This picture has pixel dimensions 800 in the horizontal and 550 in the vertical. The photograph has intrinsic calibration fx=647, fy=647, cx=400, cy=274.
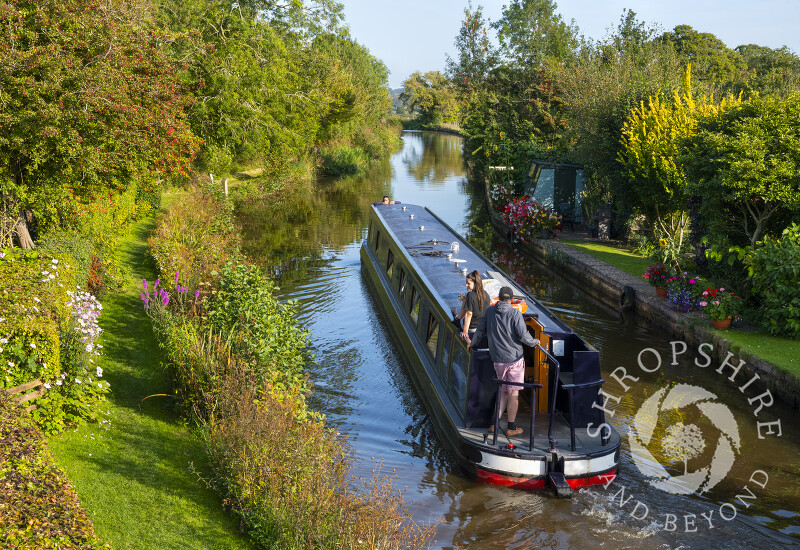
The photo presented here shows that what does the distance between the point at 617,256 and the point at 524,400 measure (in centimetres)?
1039

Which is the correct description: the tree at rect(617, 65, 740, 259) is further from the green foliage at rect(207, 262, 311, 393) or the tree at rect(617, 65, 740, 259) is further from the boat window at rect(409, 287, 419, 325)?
the green foliage at rect(207, 262, 311, 393)

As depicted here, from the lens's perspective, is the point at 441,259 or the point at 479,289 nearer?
the point at 479,289

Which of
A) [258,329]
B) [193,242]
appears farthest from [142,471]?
[193,242]

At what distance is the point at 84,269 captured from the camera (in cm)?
1020

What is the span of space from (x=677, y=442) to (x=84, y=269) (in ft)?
29.8

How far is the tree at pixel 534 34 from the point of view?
37531mm

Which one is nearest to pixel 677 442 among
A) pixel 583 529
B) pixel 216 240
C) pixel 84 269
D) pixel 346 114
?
pixel 583 529

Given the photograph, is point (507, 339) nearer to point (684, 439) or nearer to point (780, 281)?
point (684, 439)

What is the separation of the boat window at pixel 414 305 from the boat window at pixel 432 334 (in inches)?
32.2

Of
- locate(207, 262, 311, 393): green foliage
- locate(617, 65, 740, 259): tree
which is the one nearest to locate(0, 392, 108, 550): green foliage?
locate(207, 262, 311, 393): green foliage

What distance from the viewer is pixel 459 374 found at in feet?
26.4

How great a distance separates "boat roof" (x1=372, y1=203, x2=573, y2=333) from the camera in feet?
29.9

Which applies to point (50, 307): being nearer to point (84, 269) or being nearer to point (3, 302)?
point (3, 302)

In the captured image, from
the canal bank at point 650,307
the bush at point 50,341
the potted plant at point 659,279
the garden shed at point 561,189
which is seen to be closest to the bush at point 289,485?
the bush at point 50,341
